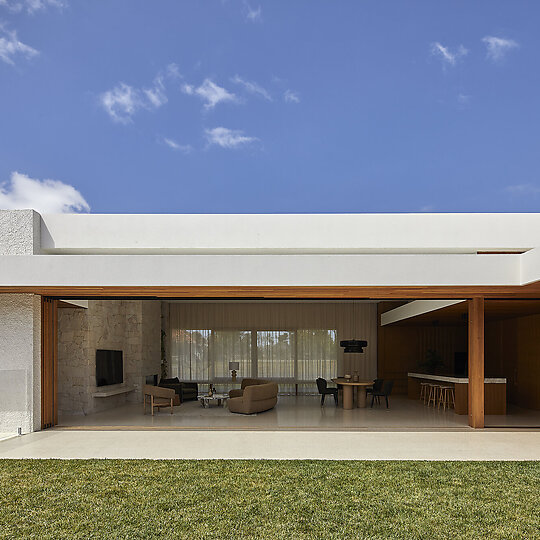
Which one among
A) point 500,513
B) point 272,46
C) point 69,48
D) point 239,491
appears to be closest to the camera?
point 500,513

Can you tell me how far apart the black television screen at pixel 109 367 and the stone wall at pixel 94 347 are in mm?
169

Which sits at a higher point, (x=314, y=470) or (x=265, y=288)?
(x=265, y=288)

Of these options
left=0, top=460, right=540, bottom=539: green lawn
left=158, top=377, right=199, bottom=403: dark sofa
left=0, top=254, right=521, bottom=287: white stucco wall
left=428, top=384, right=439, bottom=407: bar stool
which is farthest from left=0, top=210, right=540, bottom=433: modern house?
left=0, top=460, right=540, bottom=539: green lawn

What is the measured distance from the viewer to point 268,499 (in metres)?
6.39

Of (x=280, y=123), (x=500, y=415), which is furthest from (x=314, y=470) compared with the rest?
(x=280, y=123)

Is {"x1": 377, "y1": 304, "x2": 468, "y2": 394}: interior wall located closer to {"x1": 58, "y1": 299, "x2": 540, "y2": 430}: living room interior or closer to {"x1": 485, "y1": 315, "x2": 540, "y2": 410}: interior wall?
{"x1": 58, "y1": 299, "x2": 540, "y2": 430}: living room interior

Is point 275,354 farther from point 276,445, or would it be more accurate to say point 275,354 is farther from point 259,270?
point 259,270

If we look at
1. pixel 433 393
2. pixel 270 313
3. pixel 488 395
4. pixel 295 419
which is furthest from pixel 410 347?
pixel 295 419

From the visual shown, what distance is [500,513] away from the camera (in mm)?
5965

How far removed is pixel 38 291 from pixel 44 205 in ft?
106

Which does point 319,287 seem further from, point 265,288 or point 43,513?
point 43,513

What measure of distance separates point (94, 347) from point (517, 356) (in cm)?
1119

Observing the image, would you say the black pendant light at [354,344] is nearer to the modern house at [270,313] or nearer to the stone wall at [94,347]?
the modern house at [270,313]

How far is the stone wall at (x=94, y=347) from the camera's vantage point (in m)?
13.6
